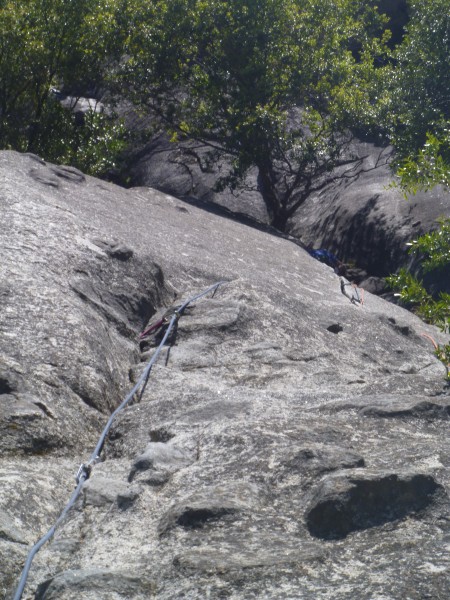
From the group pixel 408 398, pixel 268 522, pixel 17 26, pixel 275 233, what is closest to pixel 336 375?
pixel 408 398

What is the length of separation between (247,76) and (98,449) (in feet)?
43.0

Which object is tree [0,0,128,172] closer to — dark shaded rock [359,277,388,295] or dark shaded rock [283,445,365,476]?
dark shaded rock [359,277,388,295]

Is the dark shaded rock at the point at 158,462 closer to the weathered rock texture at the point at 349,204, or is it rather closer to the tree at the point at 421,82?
the weathered rock texture at the point at 349,204

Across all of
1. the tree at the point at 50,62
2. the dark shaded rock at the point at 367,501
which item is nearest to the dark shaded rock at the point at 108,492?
the dark shaded rock at the point at 367,501

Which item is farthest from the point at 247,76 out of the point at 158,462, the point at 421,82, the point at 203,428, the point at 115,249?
the point at 158,462

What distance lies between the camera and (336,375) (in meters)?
7.33

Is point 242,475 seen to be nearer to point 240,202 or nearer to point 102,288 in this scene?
point 102,288

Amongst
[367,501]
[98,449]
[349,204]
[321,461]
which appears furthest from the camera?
[349,204]

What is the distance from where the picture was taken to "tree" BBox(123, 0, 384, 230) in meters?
17.4

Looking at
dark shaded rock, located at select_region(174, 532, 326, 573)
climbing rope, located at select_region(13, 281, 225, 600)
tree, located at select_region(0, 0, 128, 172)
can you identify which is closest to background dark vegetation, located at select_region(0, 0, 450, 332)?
tree, located at select_region(0, 0, 128, 172)

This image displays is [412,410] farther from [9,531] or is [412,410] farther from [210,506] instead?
[9,531]

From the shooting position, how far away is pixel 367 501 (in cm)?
399

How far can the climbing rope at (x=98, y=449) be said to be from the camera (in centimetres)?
387

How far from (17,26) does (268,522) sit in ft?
49.9
